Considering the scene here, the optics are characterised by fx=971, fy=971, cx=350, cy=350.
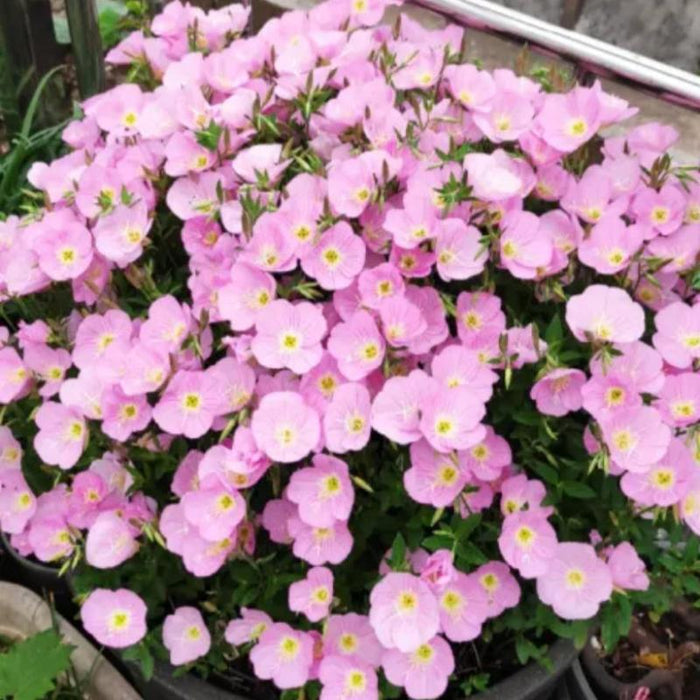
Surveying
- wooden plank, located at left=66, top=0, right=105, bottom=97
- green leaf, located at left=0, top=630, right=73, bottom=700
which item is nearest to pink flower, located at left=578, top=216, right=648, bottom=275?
green leaf, located at left=0, top=630, right=73, bottom=700

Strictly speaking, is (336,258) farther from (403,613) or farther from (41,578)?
(41,578)

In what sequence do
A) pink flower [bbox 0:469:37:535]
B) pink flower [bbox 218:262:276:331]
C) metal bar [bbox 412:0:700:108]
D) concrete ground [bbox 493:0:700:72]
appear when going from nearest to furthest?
pink flower [bbox 218:262:276:331] < pink flower [bbox 0:469:37:535] < metal bar [bbox 412:0:700:108] < concrete ground [bbox 493:0:700:72]

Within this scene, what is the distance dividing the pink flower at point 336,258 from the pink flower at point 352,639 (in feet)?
1.00

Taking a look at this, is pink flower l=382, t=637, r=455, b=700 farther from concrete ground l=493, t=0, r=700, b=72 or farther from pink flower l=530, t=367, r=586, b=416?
concrete ground l=493, t=0, r=700, b=72

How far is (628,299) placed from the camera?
855mm

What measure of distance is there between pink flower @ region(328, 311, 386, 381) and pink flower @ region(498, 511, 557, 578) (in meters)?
0.19

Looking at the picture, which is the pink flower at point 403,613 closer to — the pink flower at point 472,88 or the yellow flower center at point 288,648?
the yellow flower center at point 288,648

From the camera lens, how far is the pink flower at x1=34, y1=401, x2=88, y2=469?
92 centimetres

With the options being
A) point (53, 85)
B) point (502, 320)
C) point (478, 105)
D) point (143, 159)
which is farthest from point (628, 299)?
point (53, 85)

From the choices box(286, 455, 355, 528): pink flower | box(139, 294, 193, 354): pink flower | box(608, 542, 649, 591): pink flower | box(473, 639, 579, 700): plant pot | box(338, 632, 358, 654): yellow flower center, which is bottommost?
box(473, 639, 579, 700): plant pot

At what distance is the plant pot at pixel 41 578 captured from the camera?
132 centimetres

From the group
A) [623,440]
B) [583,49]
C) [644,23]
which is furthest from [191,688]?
Answer: [644,23]

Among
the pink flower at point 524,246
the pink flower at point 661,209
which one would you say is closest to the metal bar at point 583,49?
the pink flower at point 661,209

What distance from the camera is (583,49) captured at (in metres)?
1.25
